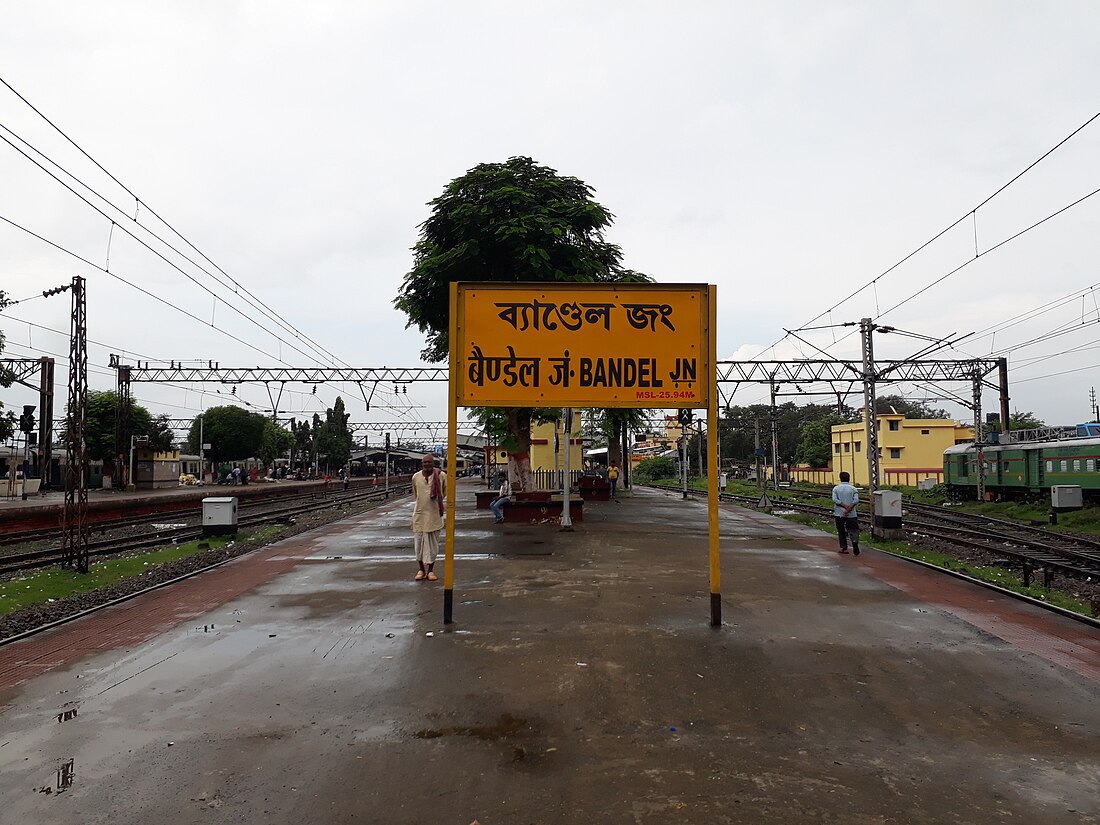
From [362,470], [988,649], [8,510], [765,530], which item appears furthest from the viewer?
[362,470]

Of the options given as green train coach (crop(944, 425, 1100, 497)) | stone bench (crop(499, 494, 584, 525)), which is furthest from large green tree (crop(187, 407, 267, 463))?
green train coach (crop(944, 425, 1100, 497))

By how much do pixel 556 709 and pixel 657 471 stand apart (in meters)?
64.0

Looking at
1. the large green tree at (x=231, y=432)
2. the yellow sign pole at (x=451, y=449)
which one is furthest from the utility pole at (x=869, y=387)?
the large green tree at (x=231, y=432)

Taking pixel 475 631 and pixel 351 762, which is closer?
pixel 351 762

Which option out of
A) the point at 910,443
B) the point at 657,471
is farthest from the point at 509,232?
the point at 657,471

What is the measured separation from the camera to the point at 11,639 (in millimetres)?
7160

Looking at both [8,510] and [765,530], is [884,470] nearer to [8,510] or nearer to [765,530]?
[765,530]

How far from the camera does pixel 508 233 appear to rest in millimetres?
18031

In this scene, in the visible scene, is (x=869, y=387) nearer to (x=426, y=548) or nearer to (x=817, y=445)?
(x=426, y=548)

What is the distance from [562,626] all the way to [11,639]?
18.4 ft

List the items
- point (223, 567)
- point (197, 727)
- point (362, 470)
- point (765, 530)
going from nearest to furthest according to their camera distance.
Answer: point (197, 727), point (223, 567), point (765, 530), point (362, 470)

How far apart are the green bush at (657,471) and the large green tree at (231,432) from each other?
114ft

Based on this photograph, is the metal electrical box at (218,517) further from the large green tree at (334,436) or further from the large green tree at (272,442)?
the large green tree at (334,436)

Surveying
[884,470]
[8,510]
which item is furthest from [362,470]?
[8,510]
